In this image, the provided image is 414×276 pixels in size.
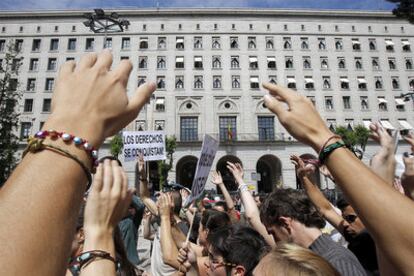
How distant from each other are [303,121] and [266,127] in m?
36.6

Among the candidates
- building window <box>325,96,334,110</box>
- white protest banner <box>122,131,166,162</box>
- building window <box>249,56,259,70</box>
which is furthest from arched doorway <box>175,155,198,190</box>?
white protest banner <box>122,131,166,162</box>

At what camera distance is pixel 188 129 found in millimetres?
36531

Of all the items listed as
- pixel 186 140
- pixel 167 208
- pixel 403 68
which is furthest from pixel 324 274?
pixel 403 68

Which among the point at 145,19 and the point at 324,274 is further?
the point at 145,19

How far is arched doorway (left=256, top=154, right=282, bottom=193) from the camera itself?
36856mm

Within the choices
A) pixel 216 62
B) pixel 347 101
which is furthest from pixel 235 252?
pixel 347 101

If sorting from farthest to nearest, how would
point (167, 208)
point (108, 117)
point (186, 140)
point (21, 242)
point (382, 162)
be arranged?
point (186, 140)
point (167, 208)
point (382, 162)
point (108, 117)
point (21, 242)

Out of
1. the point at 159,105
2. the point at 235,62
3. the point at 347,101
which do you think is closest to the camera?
the point at 159,105

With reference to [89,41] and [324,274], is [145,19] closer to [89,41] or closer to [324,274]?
[89,41]

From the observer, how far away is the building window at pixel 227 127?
35.7 meters

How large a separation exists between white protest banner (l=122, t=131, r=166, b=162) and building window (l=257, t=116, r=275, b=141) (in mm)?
29284

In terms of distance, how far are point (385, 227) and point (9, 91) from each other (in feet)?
68.5

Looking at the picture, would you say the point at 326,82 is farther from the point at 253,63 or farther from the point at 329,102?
the point at 253,63

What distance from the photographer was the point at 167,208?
304 centimetres
